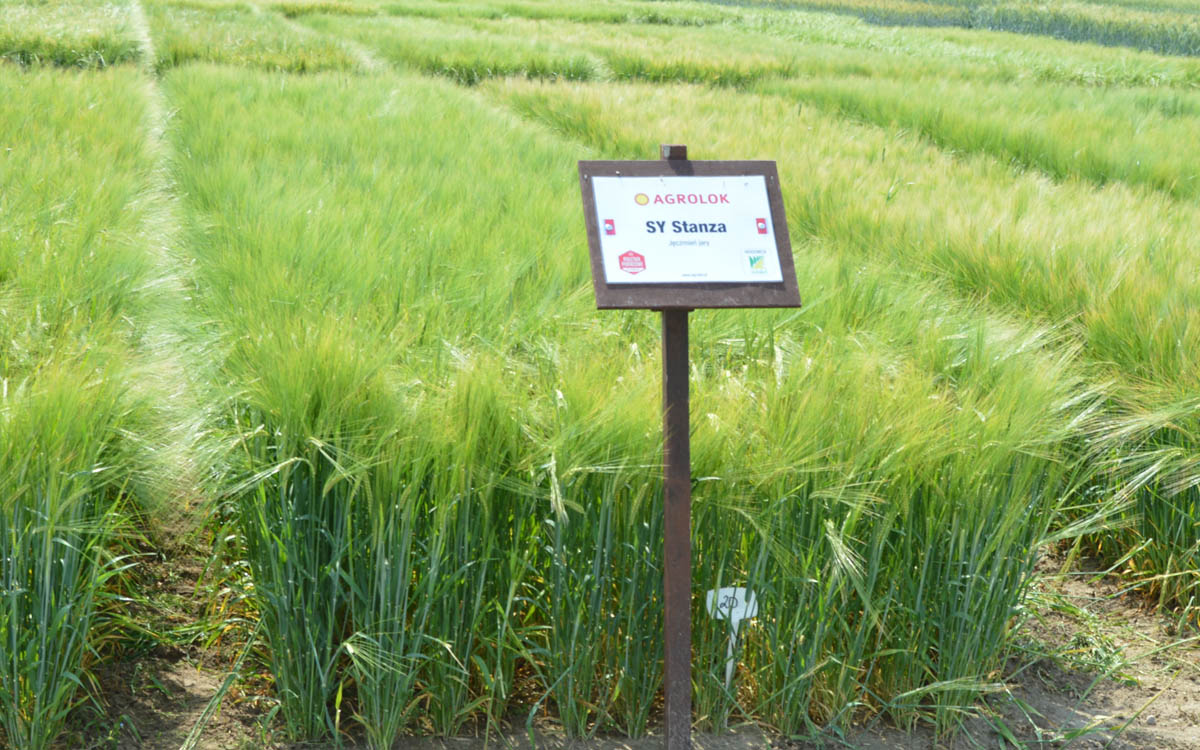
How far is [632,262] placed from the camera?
180 cm

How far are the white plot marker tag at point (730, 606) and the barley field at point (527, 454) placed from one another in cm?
3

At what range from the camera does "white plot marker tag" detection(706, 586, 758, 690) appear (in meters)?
1.80

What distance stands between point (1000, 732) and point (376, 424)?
124 cm

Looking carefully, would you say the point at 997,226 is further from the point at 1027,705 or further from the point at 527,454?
the point at 527,454

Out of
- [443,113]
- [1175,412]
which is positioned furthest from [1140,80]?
[1175,412]

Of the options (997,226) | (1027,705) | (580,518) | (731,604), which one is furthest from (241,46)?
(1027,705)

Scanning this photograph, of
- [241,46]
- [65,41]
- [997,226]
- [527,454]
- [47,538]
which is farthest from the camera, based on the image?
[241,46]

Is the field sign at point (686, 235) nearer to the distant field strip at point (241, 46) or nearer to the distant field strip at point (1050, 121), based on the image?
the distant field strip at point (1050, 121)

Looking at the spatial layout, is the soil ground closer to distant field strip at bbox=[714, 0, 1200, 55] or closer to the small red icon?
the small red icon

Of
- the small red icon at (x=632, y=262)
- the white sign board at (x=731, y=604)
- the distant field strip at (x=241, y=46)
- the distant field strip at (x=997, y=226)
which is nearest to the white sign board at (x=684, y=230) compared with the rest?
the small red icon at (x=632, y=262)

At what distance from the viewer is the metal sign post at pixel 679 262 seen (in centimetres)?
170

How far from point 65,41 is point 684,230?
11497 millimetres

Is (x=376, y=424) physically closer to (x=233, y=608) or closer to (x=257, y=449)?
(x=257, y=449)

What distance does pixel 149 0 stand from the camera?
69.6 feet
